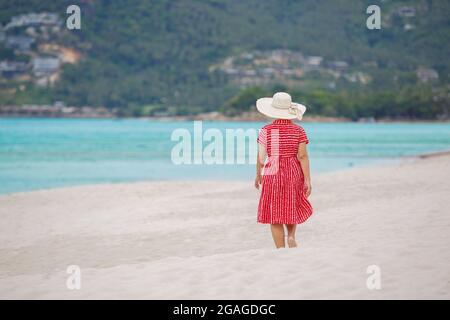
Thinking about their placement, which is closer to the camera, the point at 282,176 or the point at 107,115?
the point at 282,176

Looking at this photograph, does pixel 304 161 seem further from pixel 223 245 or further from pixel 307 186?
pixel 223 245

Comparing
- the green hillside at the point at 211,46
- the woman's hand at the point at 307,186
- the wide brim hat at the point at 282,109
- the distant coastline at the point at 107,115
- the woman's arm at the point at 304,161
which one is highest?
the wide brim hat at the point at 282,109

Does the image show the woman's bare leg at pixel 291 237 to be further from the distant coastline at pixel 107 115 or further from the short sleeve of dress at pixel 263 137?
the distant coastline at pixel 107 115

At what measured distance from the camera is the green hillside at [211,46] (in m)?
136

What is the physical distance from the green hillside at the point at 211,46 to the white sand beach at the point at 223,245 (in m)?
→ 106

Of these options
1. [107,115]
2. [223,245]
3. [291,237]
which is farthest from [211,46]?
[291,237]

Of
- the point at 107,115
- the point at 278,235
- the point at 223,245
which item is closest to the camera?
the point at 278,235

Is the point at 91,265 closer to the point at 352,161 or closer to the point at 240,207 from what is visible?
the point at 240,207

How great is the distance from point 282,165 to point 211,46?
14325 centimetres

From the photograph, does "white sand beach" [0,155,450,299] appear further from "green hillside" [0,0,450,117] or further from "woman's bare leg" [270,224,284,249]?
"green hillside" [0,0,450,117]

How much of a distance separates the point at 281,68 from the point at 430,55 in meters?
24.4

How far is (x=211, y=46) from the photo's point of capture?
15025 cm

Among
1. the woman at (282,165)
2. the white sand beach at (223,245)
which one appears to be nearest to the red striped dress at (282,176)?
the woman at (282,165)
